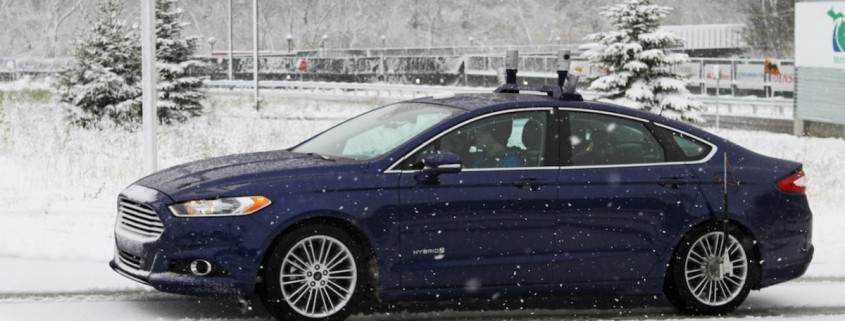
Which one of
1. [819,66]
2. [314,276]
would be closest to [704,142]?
[314,276]

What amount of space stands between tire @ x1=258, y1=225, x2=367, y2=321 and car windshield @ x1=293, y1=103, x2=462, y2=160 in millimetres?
627

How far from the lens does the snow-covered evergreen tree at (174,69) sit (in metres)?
34.0

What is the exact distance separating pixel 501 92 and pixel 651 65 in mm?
27468

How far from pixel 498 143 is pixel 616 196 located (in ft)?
2.56

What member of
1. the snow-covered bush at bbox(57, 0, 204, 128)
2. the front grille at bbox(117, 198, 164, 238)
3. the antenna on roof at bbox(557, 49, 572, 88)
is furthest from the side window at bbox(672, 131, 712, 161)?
the snow-covered bush at bbox(57, 0, 204, 128)

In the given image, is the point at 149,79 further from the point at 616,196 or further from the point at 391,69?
the point at 391,69

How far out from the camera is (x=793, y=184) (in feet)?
28.0

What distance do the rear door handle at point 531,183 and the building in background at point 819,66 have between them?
35490mm

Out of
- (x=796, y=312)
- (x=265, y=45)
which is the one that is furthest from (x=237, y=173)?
(x=265, y=45)

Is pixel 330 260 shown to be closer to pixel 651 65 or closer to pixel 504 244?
pixel 504 244

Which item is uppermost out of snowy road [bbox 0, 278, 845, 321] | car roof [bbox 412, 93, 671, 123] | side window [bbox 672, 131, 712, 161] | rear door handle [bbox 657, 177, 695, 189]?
car roof [bbox 412, 93, 671, 123]

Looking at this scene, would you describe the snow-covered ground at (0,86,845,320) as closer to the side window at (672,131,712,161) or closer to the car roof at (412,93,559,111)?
the side window at (672,131,712,161)

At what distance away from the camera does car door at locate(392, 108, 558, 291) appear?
7.48 m

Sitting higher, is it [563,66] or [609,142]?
[563,66]
